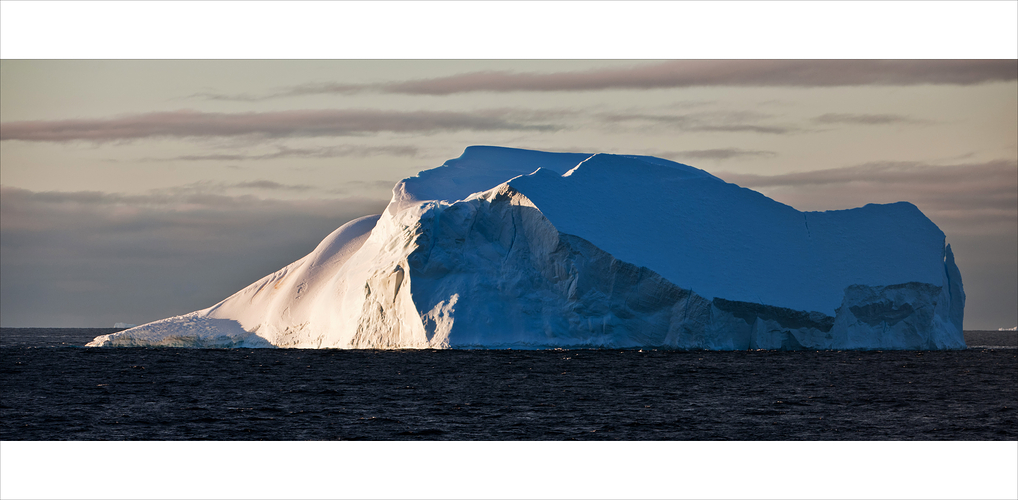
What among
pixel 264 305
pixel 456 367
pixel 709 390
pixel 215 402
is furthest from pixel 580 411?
pixel 264 305

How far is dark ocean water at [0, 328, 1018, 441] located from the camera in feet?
50.5

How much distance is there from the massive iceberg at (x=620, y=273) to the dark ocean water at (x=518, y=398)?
1181 mm

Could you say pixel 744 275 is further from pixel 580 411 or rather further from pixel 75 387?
pixel 75 387

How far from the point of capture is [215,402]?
1891 cm

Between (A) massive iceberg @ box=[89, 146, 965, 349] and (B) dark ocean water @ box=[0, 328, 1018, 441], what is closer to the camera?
(B) dark ocean water @ box=[0, 328, 1018, 441]

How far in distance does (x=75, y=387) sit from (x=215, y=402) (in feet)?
17.6

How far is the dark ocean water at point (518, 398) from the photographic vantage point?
1540 cm

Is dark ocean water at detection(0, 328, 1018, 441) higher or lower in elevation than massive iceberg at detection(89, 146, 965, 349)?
lower

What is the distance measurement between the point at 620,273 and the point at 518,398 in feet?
35.2

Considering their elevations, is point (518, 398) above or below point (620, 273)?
below

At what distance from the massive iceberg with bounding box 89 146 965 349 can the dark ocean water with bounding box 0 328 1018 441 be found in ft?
3.88

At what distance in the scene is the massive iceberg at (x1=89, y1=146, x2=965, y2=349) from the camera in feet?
96.1

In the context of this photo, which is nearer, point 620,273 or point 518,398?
point 518,398

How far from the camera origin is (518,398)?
1897 cm
